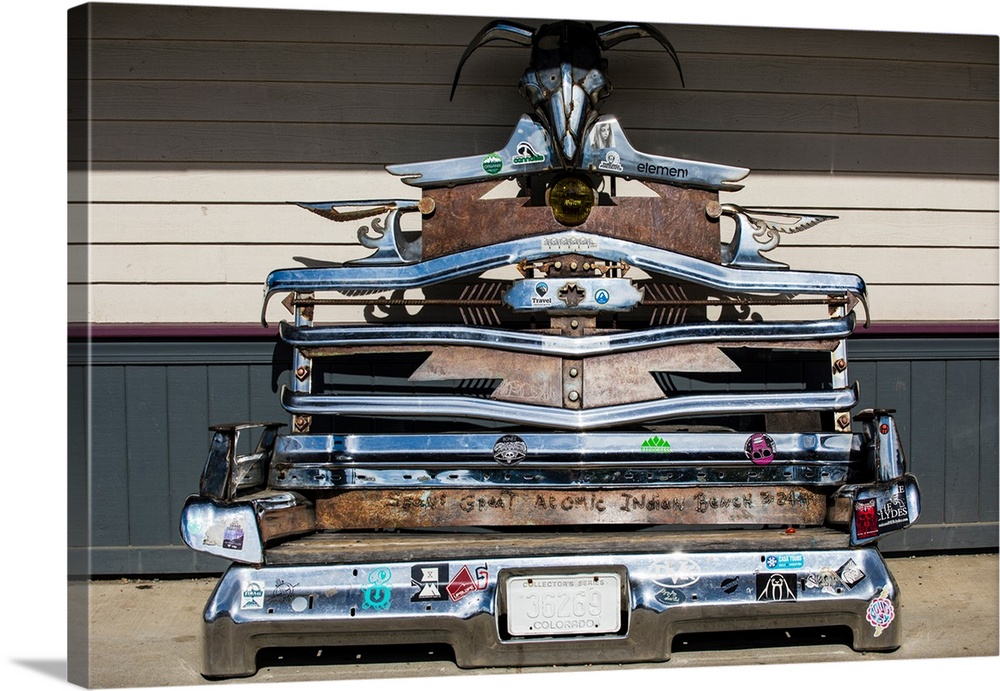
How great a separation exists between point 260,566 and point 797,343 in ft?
7.72

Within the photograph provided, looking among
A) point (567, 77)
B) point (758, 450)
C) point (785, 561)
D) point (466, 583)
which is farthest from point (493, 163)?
point (785, 561)

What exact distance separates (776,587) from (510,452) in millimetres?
1126

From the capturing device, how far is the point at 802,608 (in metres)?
3.66

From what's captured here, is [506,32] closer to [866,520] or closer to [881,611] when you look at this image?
[866,520]

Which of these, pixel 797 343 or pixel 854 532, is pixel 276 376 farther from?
pixel 854 532

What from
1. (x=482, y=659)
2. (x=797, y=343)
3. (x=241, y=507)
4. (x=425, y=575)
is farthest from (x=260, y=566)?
(x=797, y=343)

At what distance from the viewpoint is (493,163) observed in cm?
416

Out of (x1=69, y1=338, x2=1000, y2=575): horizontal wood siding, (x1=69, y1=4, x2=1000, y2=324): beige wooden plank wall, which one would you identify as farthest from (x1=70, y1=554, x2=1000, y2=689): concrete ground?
(x1=69, y1=4, x2=1000, y2=324): beige wooden plank wall

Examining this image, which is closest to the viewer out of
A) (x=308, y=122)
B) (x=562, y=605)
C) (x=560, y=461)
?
(x=562, y=605)

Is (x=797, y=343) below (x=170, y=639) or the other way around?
the other way around

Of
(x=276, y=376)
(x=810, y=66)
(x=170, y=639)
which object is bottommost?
(x=170, y=639)

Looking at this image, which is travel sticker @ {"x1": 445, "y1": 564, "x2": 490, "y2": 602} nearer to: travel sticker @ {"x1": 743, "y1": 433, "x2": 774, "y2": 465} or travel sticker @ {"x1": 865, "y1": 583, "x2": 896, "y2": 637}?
travel sticker @ {"x1": 743, "y1": 433, "x2": 774, "y2": 465}

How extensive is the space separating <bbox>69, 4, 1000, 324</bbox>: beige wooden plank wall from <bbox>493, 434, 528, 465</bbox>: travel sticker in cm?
161

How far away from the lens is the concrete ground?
3.77 meters
